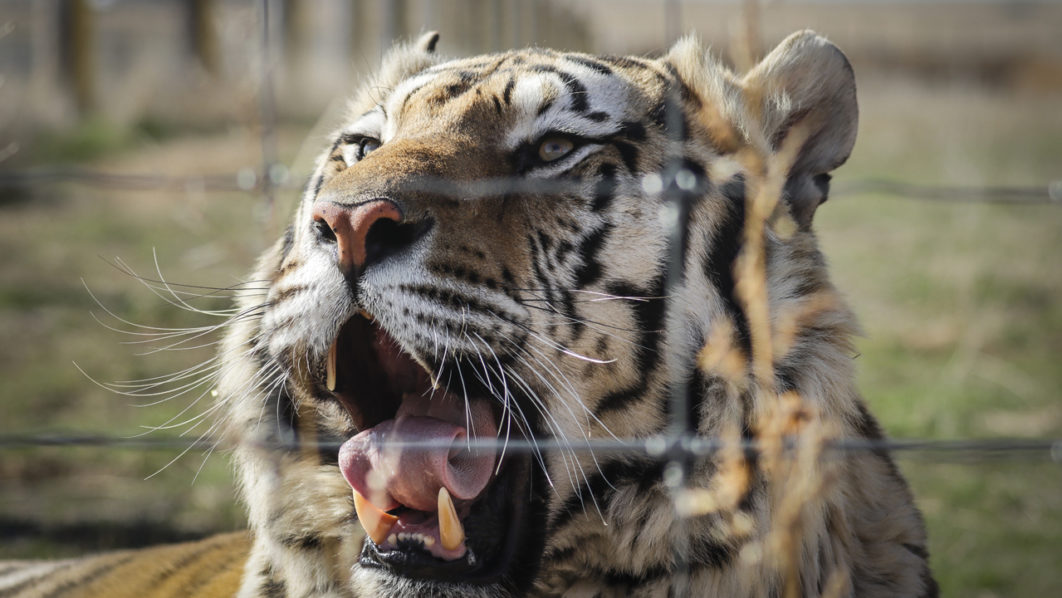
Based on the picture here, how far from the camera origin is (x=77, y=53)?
434 inches

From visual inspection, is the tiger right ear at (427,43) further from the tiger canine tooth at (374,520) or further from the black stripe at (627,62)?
the tiger canine tooth at (374,520)

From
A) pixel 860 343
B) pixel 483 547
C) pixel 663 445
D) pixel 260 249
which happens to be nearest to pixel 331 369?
pixel 483 547

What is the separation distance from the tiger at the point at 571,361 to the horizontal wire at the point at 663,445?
18 mm

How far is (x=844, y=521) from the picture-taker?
2055mm

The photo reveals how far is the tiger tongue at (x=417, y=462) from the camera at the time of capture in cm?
196

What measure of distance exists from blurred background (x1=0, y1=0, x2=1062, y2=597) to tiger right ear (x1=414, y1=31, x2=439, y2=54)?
0.37 metres

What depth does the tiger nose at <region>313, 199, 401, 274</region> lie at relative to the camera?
1811mm

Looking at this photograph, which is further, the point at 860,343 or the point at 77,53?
the point at 77,53

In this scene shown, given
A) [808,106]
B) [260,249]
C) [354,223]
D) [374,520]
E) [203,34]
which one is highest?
[203,34]

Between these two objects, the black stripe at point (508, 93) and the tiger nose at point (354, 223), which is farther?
the black stripe at point (508, 93)

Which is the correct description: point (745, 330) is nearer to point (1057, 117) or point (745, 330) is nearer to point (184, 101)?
point (184, 101)

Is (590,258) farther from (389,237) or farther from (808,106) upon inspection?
(808,106)

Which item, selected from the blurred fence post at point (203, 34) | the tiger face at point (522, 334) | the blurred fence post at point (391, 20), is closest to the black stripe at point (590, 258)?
the tiger face at point (522, 334)

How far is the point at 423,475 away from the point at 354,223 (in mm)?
519
